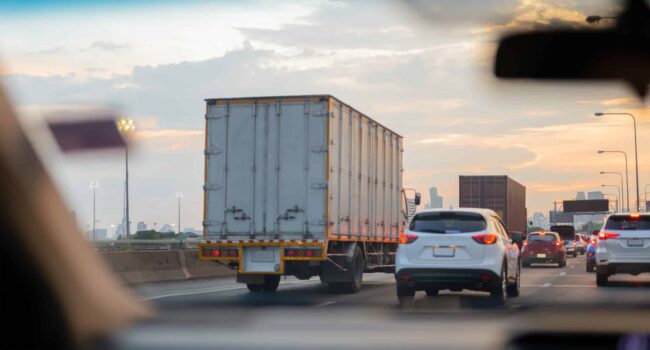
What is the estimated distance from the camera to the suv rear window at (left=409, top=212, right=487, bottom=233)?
1585cm

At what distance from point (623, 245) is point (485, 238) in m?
7.10

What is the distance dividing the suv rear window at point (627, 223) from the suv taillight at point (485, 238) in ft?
21.3

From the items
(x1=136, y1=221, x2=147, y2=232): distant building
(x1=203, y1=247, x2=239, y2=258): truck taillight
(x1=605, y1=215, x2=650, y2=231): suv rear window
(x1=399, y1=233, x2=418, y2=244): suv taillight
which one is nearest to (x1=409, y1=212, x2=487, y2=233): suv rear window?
(x1=399, y1=233, x2=418, y2=244): suv taillight

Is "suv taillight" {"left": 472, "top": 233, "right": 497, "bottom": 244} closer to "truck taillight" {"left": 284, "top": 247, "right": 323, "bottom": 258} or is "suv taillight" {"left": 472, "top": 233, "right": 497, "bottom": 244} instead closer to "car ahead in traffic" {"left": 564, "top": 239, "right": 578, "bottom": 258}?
"truck taillight" {"left": 284, "top": 247, "right": 323, "bottom": 258}

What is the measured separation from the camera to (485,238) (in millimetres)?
15625

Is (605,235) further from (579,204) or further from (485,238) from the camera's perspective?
(579,204)

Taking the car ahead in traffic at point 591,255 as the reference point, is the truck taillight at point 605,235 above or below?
above

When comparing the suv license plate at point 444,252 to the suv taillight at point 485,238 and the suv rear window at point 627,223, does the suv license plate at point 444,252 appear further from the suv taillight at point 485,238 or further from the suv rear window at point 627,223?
the suv rear window at point 627,223

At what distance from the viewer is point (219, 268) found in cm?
2780

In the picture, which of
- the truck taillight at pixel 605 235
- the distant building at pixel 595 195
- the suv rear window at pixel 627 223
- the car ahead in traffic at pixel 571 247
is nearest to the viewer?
the distant building at pixel 595 195

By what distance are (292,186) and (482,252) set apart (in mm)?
4787

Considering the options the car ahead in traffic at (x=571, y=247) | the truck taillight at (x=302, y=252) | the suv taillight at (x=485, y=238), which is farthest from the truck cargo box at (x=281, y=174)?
the car ahead in traffic at (x=571, y=247)

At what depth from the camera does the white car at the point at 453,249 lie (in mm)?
14664

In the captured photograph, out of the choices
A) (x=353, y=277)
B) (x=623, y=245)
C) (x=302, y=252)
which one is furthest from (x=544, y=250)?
(x=302, y=252)
